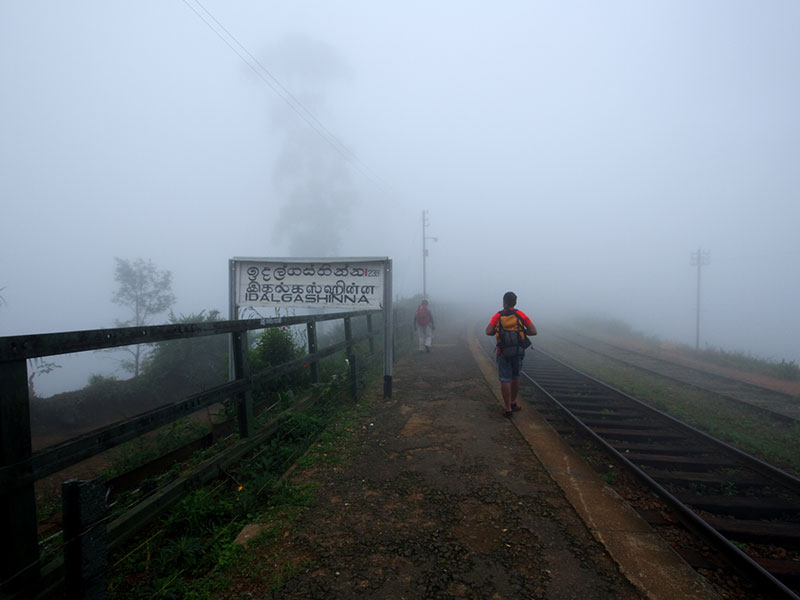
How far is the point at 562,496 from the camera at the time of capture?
3924 mm

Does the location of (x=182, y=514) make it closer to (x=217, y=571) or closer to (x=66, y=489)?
(x=217, y=571)

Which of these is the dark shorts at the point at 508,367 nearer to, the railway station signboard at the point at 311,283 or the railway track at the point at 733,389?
the railway station signboard at the point at 311,283

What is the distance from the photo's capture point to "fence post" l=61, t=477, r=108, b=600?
5.50 ft

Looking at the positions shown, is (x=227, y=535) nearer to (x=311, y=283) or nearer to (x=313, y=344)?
(x=313, y=344)

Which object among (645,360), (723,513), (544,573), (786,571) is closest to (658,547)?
(786,571)

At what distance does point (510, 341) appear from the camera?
6.32m

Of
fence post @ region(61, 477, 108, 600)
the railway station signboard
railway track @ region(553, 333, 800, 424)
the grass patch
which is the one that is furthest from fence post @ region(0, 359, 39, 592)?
railway track @ region(553, 333, 800, 424)

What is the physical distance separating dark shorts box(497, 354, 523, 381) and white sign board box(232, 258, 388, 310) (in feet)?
6.83

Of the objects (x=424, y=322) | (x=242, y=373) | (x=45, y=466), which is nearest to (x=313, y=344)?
(x=242, y=373)

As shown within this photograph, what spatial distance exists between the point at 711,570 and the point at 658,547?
1.09 ft

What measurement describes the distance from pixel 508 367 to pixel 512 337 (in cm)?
50

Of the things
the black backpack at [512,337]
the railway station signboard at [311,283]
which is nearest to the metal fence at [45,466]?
the railway station signboard at [311,283]

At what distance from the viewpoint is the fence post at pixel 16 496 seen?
5.96 ft

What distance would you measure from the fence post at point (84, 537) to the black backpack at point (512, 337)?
5.38 metres
